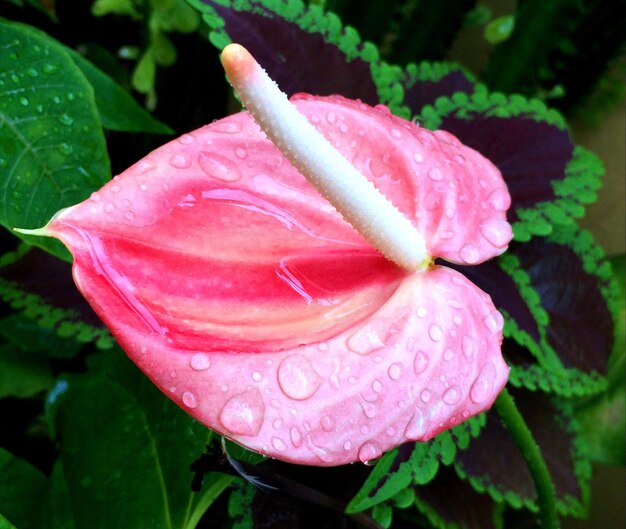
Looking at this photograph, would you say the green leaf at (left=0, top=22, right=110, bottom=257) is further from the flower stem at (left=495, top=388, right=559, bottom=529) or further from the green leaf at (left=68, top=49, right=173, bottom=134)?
the flower stem at (left=495, top=388, right=559, bottom=529)

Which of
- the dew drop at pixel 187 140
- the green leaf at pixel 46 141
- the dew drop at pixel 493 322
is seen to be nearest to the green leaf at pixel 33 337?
the green leaf at pixel 46 141

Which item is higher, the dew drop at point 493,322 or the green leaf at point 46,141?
the dew drop at point 493,322

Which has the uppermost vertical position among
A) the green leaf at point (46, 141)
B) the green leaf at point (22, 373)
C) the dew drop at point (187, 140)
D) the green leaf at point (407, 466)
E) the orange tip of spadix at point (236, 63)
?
the orange tip of spadix at point (236, 63)

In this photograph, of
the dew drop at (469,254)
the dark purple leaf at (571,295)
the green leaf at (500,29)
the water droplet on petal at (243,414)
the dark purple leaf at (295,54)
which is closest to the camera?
the water droplet on petal at (243,414)

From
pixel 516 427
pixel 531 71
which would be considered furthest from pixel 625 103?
pixel 516 427

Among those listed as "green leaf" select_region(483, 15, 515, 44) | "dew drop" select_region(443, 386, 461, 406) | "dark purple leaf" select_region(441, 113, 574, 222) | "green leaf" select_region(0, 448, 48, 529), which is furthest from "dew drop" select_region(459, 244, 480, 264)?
"green leaf" select_region(483, 15, 515, 44)

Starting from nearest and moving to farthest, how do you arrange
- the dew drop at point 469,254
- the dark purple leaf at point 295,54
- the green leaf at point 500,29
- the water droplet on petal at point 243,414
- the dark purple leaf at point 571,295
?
the water droplet on petal at point 243,414 → the dew drop at point 469,254 → the dark purple leaf at point 295,54 → the dark purple leaf at point 571,295 → the green leaf at point 500,29

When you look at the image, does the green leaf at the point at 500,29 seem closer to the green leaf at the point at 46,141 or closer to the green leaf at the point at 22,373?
the green leaf at the point at 46,141

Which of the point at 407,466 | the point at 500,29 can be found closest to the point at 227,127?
the point at 407,466
